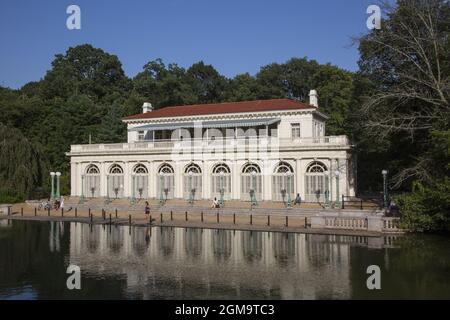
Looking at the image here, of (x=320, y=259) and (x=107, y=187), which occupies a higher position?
(x=107, y=187)

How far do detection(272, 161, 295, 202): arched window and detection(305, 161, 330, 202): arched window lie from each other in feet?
4.07

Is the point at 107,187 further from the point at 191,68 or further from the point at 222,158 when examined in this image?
the point at 191,68

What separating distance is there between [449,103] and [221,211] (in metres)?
16.7

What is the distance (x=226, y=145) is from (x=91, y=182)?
1439 cm

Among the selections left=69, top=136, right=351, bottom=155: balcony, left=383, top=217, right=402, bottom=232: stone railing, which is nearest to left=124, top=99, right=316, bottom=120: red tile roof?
left=69, top=136, right=351, bottom=155: balcony

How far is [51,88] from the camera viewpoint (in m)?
83.2

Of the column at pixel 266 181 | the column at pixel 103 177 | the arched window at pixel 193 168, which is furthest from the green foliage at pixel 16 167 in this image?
the column at pixel 266 181

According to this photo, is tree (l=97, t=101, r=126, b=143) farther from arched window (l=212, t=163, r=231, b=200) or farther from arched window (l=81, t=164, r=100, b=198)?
arched window (l=212, t=163, r=231, b=200)

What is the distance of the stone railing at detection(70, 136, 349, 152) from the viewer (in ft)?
124

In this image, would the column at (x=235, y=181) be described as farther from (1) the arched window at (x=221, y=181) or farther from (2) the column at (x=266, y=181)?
(2) the column at (x=266, y=181)

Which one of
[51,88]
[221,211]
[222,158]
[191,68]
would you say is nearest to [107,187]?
[222,158]

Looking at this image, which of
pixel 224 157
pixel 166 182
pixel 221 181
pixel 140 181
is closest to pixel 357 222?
pixel 224 157

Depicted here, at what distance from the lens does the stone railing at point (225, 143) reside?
37.7m

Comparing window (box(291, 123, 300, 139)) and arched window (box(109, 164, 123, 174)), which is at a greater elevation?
window (box(291, 123, 300, 139))
